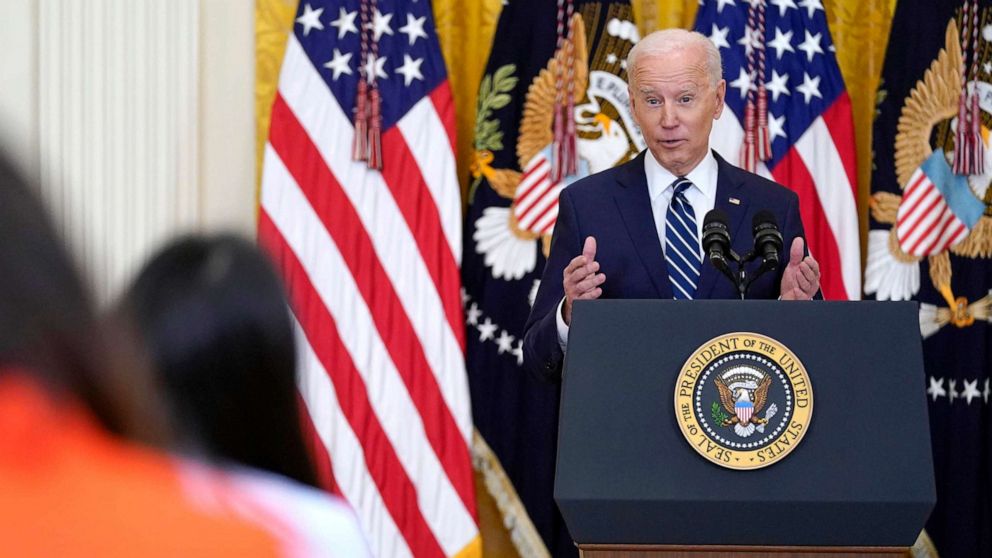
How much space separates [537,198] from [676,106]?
5.14 feet

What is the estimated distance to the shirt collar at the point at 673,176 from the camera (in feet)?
11.5

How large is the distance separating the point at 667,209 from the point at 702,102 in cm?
33

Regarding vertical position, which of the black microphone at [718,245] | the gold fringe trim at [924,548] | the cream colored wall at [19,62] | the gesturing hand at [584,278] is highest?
the cream colored wall at [19,62]

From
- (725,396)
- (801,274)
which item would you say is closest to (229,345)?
(725,396)

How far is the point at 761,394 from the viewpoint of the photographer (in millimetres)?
2588

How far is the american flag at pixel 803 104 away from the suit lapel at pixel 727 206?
1616mm

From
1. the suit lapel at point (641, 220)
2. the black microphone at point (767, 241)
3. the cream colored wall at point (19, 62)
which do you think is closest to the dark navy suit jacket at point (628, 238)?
the suit lapel at point (641, 220)

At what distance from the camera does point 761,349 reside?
259cm

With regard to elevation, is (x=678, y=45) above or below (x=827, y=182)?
above

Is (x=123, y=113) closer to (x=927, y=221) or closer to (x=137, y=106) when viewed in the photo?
(x=137, y=106)

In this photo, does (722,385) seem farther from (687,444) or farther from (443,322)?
(443,322)

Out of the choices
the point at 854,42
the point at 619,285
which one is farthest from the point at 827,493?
the point at 854,42

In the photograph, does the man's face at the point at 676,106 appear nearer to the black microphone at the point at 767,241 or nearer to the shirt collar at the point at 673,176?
the shirt collar at the point at 673,176

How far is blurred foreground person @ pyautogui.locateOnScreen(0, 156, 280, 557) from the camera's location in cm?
63
